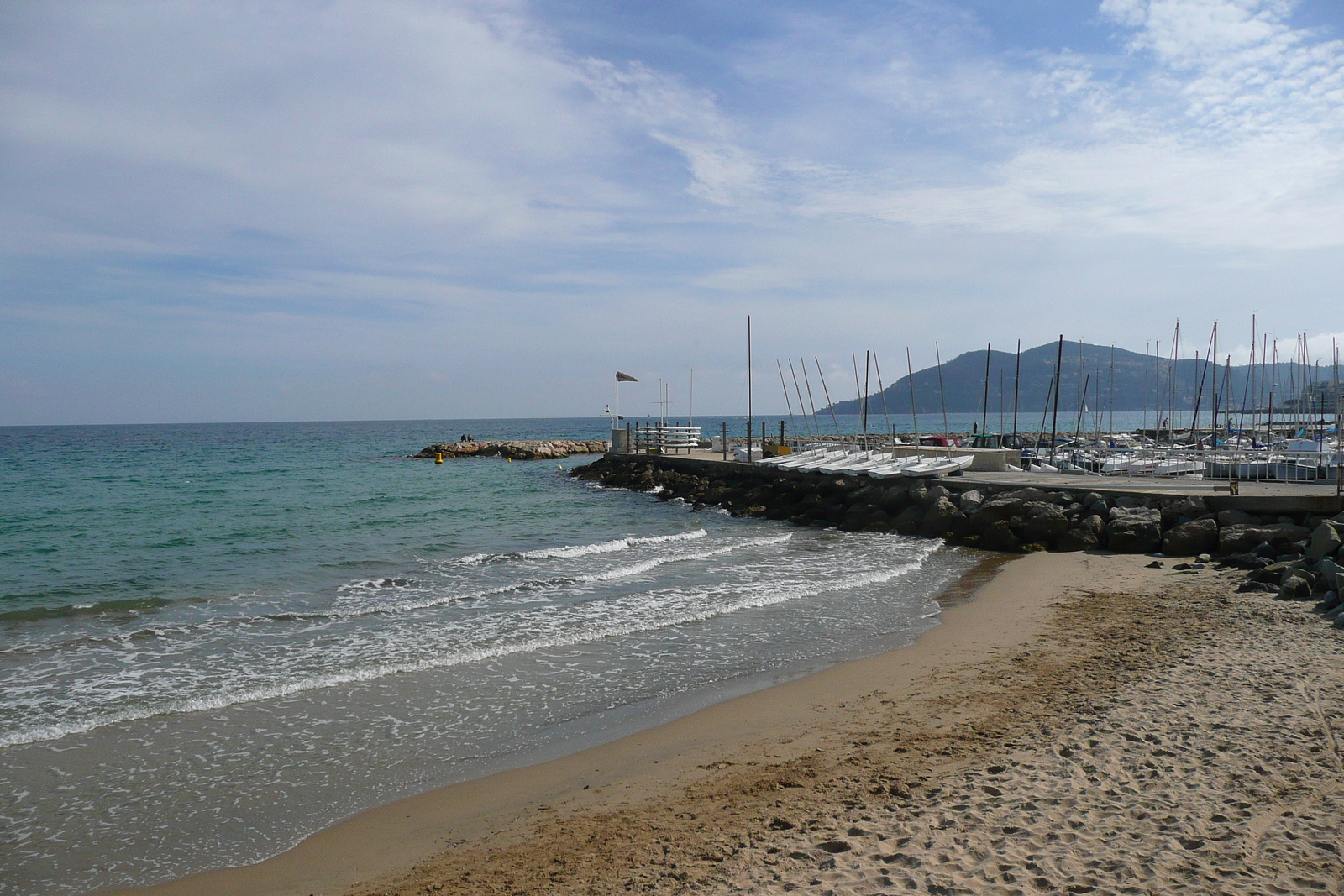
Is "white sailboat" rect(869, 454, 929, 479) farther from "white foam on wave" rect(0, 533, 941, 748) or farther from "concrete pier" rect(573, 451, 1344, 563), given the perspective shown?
"white foam on wave" rect(0, 533, 941, 748)

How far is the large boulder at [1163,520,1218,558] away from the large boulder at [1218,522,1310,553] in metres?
0.17

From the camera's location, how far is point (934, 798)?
5.29 metres

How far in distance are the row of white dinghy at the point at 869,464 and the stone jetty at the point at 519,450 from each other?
31.0 meters

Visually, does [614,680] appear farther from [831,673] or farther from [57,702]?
[57,702]

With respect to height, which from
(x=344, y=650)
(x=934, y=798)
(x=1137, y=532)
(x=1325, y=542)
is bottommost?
(x=344, y=650)

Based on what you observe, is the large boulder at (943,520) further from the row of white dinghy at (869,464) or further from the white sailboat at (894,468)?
the white sailboat at (894,468)

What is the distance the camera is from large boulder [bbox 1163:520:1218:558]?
14586 millimetres

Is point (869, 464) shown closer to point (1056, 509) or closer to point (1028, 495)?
point (1028, 495)

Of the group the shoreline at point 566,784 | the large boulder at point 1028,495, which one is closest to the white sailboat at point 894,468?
the large boulder at point 1028,495

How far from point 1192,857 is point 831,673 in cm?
472

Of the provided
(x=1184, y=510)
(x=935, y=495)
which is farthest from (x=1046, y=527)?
(x=935, y=495)

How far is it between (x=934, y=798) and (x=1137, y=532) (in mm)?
12627

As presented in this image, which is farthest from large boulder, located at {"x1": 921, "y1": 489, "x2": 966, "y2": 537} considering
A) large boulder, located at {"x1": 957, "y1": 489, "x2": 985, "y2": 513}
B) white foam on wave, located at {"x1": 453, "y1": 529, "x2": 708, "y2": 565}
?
white foam on wave, located at {"x1": 453, "y1": 529, "x2": 708, "y2": 565}

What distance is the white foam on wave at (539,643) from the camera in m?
7.75
